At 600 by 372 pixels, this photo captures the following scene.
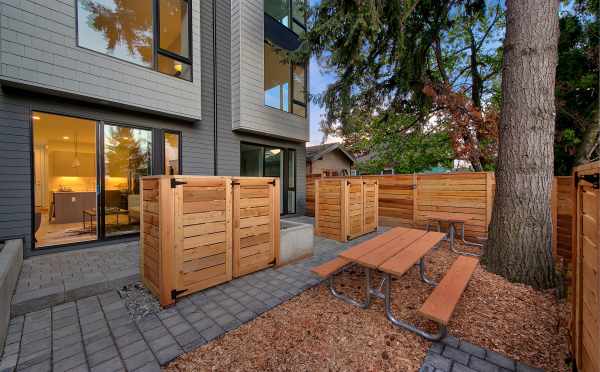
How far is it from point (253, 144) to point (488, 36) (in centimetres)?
1179

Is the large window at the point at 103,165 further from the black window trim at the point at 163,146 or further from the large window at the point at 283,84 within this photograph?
the large window at the point at 283,84

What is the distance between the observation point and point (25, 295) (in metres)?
2.62

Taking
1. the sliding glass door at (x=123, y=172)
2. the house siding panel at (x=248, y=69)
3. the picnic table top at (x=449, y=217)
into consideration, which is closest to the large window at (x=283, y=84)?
the house siding panel at (x=248, y=69)

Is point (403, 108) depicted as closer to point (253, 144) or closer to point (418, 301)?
point (253, 144)

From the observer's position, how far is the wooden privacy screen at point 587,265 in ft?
4.11

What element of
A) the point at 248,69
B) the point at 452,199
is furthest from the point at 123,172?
the point at 452,199

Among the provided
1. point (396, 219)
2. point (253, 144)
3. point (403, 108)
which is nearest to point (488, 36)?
point (403, 108)

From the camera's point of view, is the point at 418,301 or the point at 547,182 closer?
the point at 418,301

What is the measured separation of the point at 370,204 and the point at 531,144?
146 inches

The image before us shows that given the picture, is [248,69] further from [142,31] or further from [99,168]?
[99,168]

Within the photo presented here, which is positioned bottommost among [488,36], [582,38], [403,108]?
[403,108]

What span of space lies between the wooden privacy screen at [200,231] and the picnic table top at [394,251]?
156cm

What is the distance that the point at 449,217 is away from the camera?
19.2 feet

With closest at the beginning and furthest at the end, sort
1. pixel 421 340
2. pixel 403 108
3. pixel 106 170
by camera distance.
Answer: pixel 421 340
pixel 106 170
pixel 403 108
